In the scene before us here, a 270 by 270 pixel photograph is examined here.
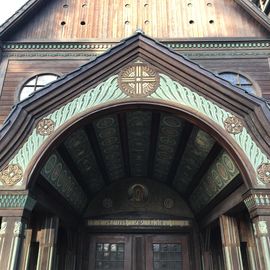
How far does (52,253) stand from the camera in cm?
792

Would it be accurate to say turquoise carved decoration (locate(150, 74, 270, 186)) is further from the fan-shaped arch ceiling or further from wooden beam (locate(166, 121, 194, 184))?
wooden beam (locate(166, 121, 194, 184))

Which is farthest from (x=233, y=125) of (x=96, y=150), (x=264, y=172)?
(x=96, y=150)

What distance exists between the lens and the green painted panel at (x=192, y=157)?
748 cm

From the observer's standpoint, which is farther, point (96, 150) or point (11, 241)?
point (96, 150)

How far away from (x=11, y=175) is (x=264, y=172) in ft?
15.9

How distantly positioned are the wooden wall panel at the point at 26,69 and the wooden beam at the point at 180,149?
4.70 m

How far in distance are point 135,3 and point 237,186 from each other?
8.34m

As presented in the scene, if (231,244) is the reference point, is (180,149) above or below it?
above

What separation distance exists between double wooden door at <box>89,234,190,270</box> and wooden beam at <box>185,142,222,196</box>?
5.61 ft

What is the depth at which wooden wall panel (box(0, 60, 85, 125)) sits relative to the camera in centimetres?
1070

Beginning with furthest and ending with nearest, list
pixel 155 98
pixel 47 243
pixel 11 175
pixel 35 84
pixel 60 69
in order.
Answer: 1. pixel 60 69
2. pixel 35 84
3. pixel 47 243
4. pixel 155 98
5. pixel 11 175

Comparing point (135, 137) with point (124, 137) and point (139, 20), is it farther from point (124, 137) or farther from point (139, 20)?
point (139, 20)

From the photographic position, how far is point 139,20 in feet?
39.1

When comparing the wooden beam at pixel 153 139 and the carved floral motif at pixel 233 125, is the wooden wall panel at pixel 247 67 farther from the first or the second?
the carved floral motif at pixel 233 125
